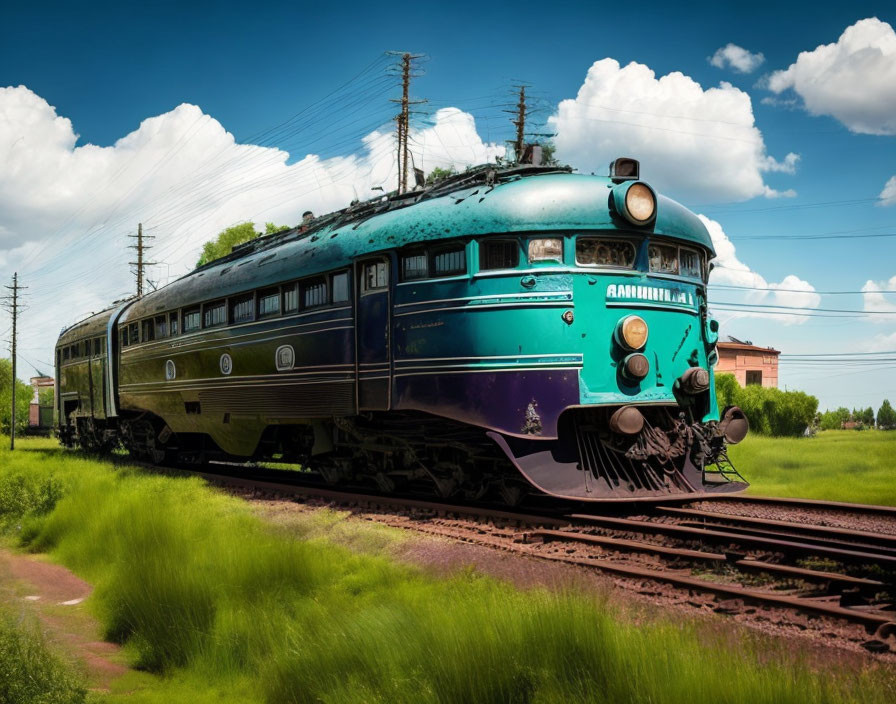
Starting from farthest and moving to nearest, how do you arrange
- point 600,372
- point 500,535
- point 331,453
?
point 331,453, point 600,372, point 500,535

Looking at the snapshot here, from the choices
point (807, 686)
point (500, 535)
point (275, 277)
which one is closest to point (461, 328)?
point (500, 535)

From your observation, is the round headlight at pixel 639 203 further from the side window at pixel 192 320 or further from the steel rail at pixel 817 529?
the side window at pixel 192 320

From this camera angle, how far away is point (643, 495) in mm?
8805

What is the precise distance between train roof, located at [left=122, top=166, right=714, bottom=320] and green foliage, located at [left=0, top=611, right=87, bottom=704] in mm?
5782

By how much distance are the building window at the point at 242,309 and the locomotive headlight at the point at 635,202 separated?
246 inches

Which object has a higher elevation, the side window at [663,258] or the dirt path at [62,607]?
the side window at [663,258]

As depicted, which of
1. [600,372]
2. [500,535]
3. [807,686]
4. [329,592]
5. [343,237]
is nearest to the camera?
[807,686]

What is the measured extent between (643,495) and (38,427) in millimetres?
46073

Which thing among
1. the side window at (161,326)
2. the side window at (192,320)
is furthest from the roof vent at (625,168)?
the side window at (161,326)

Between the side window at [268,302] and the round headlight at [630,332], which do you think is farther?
the side window at [268,302]

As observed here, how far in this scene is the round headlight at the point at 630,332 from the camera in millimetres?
8867

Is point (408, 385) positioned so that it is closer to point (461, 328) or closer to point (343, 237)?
point (461, 328)

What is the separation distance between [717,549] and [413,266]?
180 inches

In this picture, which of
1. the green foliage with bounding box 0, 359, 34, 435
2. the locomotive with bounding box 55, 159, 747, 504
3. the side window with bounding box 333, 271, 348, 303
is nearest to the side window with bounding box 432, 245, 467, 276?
the locomotive with bounding box 55, 159, 747, 504
